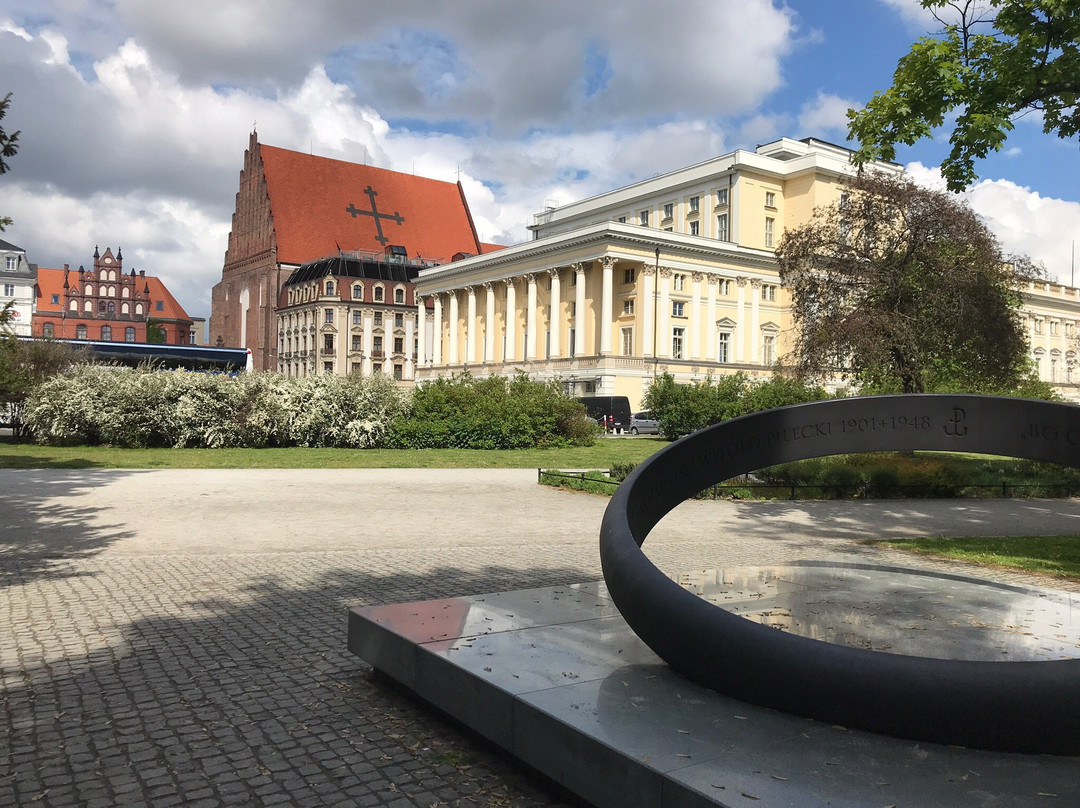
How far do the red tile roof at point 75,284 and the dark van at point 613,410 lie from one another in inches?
3306

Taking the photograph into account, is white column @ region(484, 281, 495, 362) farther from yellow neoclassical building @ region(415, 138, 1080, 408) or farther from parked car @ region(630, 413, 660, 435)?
parked car @ region(630, 413, 660, 435)

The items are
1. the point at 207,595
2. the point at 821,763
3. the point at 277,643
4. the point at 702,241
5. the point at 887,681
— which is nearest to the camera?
the point at 821,763

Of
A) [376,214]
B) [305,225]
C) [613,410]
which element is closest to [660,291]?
[613,410]

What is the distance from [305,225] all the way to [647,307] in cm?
5168

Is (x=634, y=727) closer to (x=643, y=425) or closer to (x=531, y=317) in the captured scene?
(x=643, y=425)

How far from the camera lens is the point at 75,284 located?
113 m

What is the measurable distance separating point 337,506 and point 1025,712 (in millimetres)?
13428

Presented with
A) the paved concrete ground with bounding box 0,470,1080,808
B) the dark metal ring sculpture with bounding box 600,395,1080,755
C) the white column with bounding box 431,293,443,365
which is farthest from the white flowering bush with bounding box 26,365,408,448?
the white column with bounding box 431,293,443,365

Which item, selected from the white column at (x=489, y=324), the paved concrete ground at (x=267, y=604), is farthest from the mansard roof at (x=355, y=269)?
the paved concrete ground at (x=267, y=604)

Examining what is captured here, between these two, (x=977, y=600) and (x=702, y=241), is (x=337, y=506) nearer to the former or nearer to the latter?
(x=977, y=600)

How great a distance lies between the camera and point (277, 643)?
673cm

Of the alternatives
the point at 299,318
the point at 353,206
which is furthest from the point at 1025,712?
the point at 353,206

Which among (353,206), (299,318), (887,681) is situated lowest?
(887,681)

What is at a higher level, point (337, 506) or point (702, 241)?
point (702, 241)
